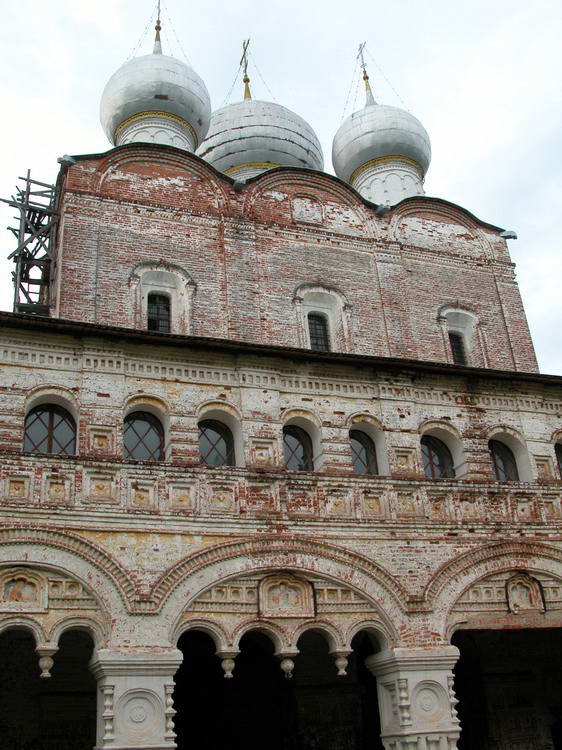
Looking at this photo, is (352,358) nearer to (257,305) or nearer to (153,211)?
(257,305)

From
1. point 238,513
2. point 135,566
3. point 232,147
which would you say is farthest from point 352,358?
point 232,147

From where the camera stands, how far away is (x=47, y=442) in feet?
30.6

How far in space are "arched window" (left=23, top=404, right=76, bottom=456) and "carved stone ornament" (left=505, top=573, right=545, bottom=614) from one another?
16.9 feet

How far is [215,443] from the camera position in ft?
32.8

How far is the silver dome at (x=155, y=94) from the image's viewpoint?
1446 cm

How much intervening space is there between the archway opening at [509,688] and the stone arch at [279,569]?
2.58 meters

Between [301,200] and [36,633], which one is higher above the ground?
[301,200]

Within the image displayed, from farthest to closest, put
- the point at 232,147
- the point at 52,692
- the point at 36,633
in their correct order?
the point at 232,147 < the point at 52,692 < the point at 36,633

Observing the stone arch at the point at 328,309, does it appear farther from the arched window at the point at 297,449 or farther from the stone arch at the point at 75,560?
the stone arch at the point at 75,560

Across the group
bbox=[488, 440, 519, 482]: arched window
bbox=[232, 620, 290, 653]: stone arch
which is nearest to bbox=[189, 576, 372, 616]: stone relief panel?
bbox=[232, 620, 290, 653]: stone arch

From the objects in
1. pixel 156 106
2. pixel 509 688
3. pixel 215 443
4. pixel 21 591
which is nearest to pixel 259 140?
pixel 156 106

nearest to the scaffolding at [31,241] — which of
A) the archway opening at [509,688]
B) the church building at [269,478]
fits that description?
the church building at [269,478]

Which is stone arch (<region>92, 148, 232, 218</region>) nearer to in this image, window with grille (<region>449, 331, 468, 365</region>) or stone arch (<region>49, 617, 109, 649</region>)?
window with grille (<region>449, 331, 468, 365</region>)

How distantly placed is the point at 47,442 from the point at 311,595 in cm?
323
